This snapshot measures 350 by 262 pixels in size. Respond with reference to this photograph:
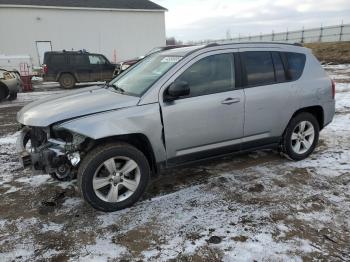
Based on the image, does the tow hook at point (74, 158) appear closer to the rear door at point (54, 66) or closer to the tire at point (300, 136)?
the tire at point (300, 136)

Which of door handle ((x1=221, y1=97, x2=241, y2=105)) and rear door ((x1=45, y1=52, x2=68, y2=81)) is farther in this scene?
rear door ((x1=45, y1=52, x2=68, y2=81))

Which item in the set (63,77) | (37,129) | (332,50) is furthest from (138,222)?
(332,50)

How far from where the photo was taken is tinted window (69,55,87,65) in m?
17.0

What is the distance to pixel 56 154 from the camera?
11.8ft

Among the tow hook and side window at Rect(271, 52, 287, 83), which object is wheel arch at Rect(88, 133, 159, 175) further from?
side window at Rect(271, 52, 287, 83)

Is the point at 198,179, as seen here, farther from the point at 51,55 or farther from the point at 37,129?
the point at 51,55

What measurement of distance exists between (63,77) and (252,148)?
46.4ft

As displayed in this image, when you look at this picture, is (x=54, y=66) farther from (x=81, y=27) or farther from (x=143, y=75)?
(x=143, y=75)

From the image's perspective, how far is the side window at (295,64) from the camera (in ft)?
16.1

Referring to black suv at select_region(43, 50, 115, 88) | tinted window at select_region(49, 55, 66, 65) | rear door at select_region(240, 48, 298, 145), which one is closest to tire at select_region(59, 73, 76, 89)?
black suv at select_region(43, 50, 115, 88)

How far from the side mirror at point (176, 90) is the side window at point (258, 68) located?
3.51 ft

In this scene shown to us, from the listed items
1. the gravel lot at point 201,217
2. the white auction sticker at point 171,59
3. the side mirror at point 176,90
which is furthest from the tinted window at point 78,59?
the side mirror at point 176,90

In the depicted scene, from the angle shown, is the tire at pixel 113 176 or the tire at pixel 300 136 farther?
the tire at pixel 300 136

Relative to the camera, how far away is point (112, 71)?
18219mm
